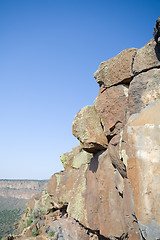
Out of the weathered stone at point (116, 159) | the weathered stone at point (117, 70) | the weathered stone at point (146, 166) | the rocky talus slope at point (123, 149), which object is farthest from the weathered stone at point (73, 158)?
the weathered stone at point (146, 166)

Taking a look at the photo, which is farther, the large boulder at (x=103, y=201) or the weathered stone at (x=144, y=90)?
the large boulder at (x=103, y=201)

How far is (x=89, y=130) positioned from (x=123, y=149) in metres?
1.80

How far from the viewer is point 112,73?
17.1ft

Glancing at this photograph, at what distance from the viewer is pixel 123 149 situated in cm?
390

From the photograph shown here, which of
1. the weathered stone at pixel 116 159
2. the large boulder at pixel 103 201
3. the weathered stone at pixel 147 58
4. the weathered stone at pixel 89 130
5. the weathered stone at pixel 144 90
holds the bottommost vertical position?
the large boulder at pixel 103 201

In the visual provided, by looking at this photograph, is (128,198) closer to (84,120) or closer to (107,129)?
(107,129)

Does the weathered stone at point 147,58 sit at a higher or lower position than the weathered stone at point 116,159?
higher

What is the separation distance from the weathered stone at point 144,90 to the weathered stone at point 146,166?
19.6 inches

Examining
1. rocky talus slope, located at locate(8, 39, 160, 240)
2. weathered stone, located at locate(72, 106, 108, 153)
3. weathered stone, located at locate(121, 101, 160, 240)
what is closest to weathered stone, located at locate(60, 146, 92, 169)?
rocky talus slope, located at locate(8, 39, 160, 240)

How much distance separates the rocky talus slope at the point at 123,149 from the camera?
3.32 meters

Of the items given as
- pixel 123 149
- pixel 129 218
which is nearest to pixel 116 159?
pixel 123 149

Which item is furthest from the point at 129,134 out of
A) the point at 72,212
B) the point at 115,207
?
the point at 72,212

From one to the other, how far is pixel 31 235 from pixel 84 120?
Result: 8.80m

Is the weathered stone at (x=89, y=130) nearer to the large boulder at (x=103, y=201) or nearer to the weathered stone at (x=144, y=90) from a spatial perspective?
the large boulder at (x=103, y=201)
